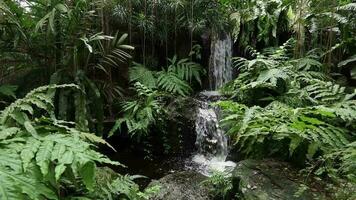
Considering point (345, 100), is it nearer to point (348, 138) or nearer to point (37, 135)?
point (348, 138)

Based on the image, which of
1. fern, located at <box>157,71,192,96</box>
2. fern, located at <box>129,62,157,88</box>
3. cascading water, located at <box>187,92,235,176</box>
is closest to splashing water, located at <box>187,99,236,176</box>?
cascading water, located at <box>187,92,235,176</box>

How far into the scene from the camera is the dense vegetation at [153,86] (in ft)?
6.94

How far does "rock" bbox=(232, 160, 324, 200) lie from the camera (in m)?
2.96

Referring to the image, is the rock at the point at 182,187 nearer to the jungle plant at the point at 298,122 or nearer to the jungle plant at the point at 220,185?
the jungle plant at the point at 220,185

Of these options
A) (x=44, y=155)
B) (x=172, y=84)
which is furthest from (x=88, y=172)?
(x=172, y=84)

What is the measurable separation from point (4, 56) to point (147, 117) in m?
2.27

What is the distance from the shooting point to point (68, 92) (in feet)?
15.2

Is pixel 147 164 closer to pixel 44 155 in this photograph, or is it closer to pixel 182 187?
pixel 182 187

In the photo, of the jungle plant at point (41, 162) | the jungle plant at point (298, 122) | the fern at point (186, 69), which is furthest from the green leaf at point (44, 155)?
the fern at point (186, 69)

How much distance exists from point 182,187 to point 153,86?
2393mm

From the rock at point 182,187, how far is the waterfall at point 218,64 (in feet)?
9.77

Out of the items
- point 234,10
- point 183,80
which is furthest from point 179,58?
point 234,10

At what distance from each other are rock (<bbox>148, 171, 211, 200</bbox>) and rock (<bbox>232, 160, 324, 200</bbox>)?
0.56 metres

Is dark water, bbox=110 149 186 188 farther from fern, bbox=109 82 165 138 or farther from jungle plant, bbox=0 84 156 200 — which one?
jungle plant, bbox=0 84 156 200
